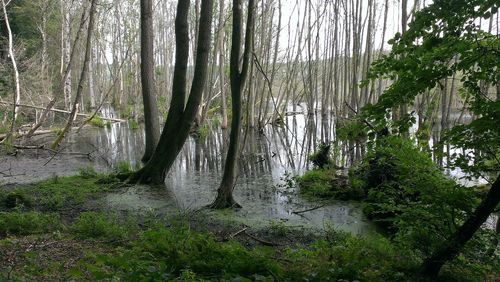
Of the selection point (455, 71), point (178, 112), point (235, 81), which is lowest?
point (178, 112)

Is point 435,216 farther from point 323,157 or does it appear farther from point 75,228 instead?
point 323,157

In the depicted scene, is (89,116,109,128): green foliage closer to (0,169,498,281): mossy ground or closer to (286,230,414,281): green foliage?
(0,169,498,281): mossy ground

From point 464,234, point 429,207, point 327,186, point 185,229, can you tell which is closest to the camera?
point 464,234

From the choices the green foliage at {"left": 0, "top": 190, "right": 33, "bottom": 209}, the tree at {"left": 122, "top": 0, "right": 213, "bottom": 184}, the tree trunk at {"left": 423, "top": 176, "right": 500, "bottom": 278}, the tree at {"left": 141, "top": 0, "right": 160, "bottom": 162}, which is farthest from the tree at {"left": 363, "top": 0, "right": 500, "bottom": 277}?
the tree at {"left": 141, "top": 0, "right": 160, "bottom": 162}

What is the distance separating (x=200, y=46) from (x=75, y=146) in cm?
929

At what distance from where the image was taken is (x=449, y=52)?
2893mm

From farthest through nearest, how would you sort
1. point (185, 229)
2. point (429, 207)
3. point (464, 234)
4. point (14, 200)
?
point (14, 200) → point (185, 229) → point (429, 207) → point (464, 234)

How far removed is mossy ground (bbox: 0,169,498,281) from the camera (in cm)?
308

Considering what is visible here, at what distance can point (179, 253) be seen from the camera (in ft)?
11.5

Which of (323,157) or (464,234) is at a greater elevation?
(464,234)

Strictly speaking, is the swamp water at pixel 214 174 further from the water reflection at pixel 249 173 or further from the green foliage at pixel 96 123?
the green foliage at pixel 96 123

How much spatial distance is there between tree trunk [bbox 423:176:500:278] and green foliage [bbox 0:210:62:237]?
444 centimetres

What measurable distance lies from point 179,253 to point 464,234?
7.24 feet

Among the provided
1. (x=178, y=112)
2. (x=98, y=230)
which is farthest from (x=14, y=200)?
(x=178, y=112)
